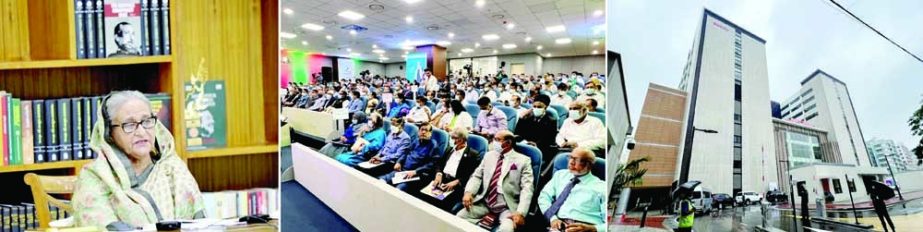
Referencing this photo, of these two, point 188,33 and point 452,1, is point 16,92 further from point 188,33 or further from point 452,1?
point 452,1

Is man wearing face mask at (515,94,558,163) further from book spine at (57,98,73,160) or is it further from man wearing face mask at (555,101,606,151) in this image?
book spine at (57,98,73,160)

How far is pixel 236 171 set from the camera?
249 centimetres

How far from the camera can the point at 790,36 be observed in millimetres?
2309

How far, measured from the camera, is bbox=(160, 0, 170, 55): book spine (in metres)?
2.28

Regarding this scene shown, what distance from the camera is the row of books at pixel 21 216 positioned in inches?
90.4

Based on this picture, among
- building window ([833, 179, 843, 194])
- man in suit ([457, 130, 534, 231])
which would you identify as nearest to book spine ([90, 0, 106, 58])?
man in suit ([457, 130, 534, 231])

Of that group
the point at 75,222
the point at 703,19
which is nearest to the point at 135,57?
the point at 75,222

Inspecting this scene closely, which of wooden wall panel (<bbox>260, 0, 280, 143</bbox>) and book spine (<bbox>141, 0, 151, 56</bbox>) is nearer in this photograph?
book spine (<bbox>141, 0, 151, 56</bbox>)

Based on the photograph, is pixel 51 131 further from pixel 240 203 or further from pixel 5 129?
pixel 240 203

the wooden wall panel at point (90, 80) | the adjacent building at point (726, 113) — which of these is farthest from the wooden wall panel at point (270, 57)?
the adjacent building at point (726, 113)

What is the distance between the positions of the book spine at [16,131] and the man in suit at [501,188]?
65.2 inches

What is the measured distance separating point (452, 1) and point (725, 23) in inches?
42.6

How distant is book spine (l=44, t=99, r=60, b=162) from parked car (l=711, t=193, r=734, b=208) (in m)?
2.54

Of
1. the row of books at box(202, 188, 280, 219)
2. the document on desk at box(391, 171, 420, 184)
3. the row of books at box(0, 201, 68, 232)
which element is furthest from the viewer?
the document on desk at box(391, 171, 420, 184)
